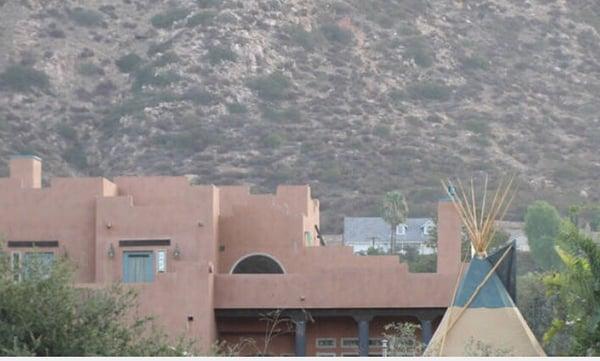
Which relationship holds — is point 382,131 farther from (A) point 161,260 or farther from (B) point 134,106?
(A) point 161,260

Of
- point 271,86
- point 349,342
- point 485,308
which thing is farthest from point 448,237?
point 271,86

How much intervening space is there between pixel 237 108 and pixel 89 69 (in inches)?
384

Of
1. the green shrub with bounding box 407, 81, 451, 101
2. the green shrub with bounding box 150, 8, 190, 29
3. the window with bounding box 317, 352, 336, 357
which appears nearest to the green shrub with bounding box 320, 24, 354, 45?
the green shrub with bounding box 407, 81, 451, 101

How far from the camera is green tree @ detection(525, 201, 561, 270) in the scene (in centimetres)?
8581

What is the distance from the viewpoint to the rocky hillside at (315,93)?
10369 centimetres

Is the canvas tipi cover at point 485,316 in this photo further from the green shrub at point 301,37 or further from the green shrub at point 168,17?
the green shrub at point 168,17

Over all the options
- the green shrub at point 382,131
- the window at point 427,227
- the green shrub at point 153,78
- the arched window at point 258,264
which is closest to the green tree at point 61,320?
the arched window at point 258,264

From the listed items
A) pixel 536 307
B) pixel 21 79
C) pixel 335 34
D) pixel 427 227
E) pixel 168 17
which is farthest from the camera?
pixel 335 34

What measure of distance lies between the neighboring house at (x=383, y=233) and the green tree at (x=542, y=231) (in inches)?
225

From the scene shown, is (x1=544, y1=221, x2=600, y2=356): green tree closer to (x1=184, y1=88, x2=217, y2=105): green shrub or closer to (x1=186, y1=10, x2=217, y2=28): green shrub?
(x1=184, y1=88, x2=217, y2=105): green shrub

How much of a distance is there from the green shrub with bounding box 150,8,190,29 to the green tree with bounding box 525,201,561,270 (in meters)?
30.7

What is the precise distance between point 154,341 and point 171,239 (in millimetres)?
20406

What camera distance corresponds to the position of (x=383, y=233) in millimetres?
101375

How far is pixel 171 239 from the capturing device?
49188 mm
